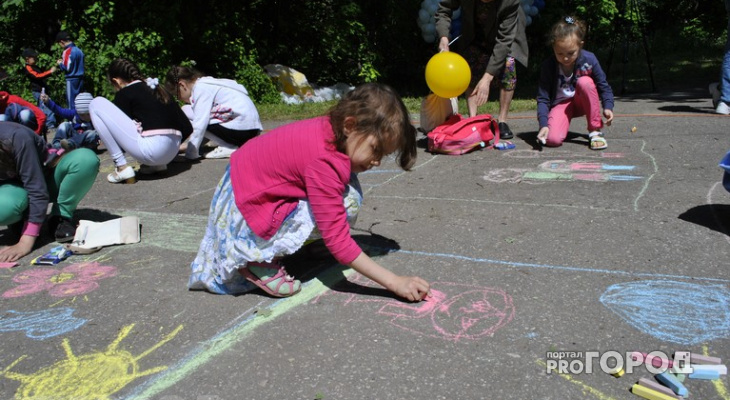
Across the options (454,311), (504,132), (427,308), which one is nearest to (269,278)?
(427,308)

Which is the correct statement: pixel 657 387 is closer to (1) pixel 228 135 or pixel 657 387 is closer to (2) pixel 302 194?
(2) pixel 302 194

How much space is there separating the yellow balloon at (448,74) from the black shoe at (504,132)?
3.11 ft

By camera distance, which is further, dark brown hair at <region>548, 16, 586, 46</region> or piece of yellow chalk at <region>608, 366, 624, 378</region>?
dark brown hair at <region>548, 16, 586, 46</region>

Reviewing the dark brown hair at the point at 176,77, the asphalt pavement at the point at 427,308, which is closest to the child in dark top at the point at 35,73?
the dark brown hair at the point at 176,77

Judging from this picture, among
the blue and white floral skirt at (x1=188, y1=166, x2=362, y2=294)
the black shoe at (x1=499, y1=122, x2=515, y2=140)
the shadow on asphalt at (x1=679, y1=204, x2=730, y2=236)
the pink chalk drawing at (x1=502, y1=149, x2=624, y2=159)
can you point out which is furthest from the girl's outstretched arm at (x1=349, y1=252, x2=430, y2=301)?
the black shoe at (x1=499, y1=122, x2=515, y2=140)

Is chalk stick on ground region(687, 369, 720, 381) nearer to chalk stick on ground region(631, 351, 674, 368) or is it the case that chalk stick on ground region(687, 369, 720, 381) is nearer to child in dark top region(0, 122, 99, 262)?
chalk stick on ground region(631, 351, 674, 368)

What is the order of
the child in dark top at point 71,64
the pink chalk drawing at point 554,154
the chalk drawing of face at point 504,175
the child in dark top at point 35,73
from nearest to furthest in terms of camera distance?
the chalk drawing of face at point 504,175
the pink chalk drawing at point 554,154
the child in dark top at point 71,64
the child in dark top at point 35,73

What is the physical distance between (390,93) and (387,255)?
3.29ft

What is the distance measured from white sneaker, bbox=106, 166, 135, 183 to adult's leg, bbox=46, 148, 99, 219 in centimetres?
145

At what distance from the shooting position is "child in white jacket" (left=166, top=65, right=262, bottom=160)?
233 inches

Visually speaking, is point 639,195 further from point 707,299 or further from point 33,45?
point 33,45

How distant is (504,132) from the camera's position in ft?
19.8

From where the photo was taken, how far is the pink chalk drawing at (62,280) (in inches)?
117

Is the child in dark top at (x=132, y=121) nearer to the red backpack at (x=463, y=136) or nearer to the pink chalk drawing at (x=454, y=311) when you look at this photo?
the red backpack at (x=463, y=136)
